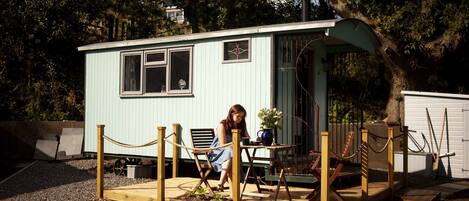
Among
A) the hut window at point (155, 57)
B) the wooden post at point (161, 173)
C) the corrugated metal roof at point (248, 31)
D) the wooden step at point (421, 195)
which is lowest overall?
the wooden step at point (421, 195)

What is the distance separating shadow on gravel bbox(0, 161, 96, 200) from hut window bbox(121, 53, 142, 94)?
6.04 feet

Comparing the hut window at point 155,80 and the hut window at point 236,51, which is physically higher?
the hut window at point 236,51

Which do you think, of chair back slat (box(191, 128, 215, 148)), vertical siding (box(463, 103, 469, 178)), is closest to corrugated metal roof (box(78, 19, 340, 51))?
chair back slat (box(191, 128, 215, 148))

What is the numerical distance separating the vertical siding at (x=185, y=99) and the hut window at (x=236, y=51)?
0.30 feet

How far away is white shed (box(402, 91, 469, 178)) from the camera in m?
10.5

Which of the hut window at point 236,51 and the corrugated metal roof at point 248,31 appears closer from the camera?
the corrugated metal roof at point 248,31

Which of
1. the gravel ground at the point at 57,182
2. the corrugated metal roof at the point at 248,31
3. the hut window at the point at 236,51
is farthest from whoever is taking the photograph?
the hut window at the point at 236,51

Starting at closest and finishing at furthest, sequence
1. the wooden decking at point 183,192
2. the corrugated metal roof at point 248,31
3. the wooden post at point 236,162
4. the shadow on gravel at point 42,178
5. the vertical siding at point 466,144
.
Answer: the wooden post at point 236,162 → the wooden decking at point 183,192 → the corrugated metal roof at point 248,31 → the shadow on gravel at point 42,178 → the vertical siding at point 466,144

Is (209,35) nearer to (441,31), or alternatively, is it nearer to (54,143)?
(54,143)

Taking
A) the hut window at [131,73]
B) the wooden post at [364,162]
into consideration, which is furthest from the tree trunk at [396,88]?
the wooden post at [364,162]

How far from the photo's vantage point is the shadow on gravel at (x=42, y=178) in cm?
827

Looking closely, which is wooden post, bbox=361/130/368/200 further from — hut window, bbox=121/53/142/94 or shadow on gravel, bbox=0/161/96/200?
shadow on gravel, bbox=0/161/96/200

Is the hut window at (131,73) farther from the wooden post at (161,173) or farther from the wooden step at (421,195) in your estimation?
the wooden step at (421,195)

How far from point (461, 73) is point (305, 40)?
9.31 meters
